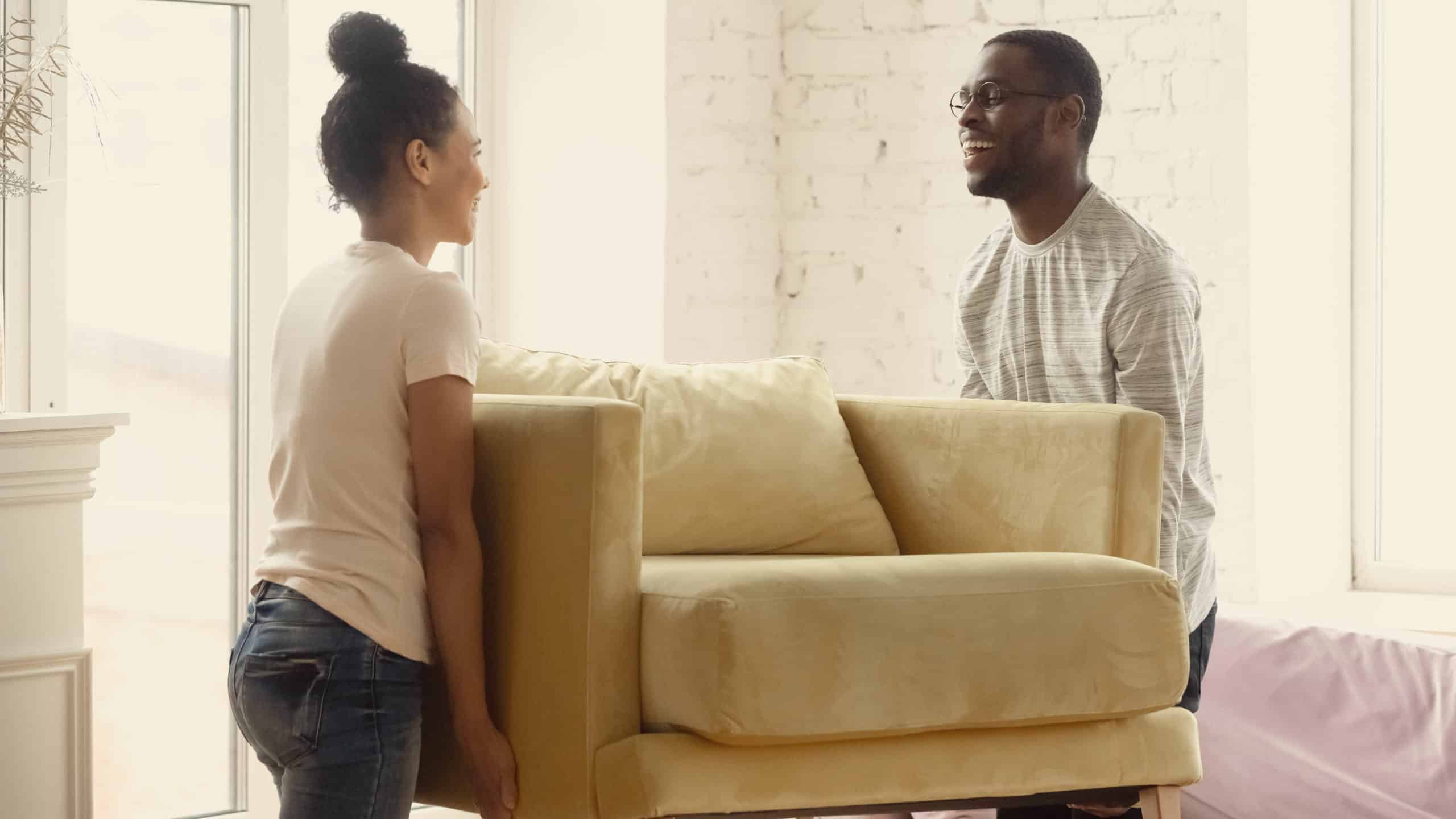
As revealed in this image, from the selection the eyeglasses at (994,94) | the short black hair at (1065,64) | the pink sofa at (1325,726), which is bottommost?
the pink sofa at (1325,726)

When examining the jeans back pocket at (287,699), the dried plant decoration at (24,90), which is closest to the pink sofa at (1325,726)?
the jeans back pocket at (287,699)

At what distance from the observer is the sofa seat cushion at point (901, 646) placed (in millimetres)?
1387

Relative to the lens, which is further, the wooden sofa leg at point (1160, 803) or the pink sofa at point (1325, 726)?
the pink sofa at point (1325, 726)

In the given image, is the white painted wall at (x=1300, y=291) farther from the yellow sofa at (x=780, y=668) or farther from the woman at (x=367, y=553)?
the woman at (x=367, y=553)

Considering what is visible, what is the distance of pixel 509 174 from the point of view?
3.23 meters

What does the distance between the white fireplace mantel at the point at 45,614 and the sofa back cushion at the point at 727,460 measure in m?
0.59

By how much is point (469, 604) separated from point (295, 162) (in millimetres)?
1783

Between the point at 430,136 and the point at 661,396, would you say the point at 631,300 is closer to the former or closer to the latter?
the point at 661,396

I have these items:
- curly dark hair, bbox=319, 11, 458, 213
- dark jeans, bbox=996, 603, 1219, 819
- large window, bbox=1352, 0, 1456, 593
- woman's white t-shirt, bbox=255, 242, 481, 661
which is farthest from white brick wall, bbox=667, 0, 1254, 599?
woman's white t-shirt, bbox=255, 242, 481, 661

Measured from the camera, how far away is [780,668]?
1.39 m

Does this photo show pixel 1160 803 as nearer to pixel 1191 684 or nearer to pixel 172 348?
pixel 1191 684

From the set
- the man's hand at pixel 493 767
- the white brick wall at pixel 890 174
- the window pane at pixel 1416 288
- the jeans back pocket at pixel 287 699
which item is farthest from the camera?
the window pane at pixel 1416 288

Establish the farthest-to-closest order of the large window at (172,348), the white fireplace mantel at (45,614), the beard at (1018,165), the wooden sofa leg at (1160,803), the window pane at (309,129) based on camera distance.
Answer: the window pane at (309,129)
the large window at (172,348)
the beard at (1018,165)
the white fireplace mantel at (45,614)
the wooden sofa leg at (1160,803)

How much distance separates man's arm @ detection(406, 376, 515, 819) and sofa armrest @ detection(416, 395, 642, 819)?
0.12 feet
